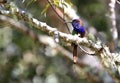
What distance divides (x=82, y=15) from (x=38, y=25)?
3.72m

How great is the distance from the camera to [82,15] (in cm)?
659

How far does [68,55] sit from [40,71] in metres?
0.87

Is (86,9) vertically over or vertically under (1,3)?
under

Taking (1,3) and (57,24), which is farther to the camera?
(57,24)

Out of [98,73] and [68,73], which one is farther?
[68,73]

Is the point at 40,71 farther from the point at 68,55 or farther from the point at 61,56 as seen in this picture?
the point at 68,55

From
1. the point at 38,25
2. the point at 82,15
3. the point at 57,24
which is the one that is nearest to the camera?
the point at 38,25

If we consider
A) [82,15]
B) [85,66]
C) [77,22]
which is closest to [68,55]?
[85,66]

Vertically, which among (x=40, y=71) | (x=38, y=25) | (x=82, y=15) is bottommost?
(x=40, y=71)

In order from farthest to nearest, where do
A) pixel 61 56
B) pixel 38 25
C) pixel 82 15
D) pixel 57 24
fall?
A: pixel 61 56
pixel 82 15
pixel 57 24
pixel 38 25

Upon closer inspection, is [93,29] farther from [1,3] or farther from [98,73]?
[1,3]

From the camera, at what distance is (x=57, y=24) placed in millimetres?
5883

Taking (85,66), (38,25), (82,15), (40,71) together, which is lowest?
(40,71)

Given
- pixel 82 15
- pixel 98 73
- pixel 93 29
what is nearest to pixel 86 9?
pixel 82 15
